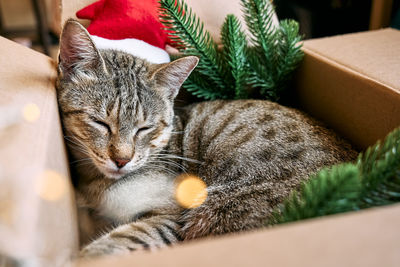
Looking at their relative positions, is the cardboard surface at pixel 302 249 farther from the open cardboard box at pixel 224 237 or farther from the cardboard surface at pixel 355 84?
the cardboard surface at pixel 355 84

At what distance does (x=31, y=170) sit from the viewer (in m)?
0.52

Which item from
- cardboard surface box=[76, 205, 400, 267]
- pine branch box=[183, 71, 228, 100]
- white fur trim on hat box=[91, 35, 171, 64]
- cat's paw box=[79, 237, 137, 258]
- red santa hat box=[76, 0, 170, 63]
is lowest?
cat's paw box=[79, 237, 137, 258]

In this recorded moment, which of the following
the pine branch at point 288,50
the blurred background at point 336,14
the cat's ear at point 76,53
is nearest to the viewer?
the cat's ear at point 76,53

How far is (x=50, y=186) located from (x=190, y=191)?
0.50 m

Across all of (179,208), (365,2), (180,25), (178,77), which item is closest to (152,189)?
(179,208)

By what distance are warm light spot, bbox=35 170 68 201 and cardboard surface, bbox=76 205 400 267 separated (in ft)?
0.59

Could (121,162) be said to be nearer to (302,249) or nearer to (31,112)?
(31,112)

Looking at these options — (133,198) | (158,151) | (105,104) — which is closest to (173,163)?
(158,151)

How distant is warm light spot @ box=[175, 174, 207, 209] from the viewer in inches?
36.5

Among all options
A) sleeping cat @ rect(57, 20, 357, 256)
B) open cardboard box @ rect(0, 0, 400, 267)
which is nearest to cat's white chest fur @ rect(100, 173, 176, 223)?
sleeping cat @ rect(57, 20, 357, 256)

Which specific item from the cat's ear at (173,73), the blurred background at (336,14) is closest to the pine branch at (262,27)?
the cat's ear at (173,73)

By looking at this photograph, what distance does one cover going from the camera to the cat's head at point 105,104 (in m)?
0.91

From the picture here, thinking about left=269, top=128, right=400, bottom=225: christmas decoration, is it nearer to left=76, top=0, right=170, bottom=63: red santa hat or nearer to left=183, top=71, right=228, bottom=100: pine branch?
left=183, top=71, right=228, bottom=100: pine branch

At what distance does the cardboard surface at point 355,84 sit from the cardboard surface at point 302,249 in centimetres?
51
